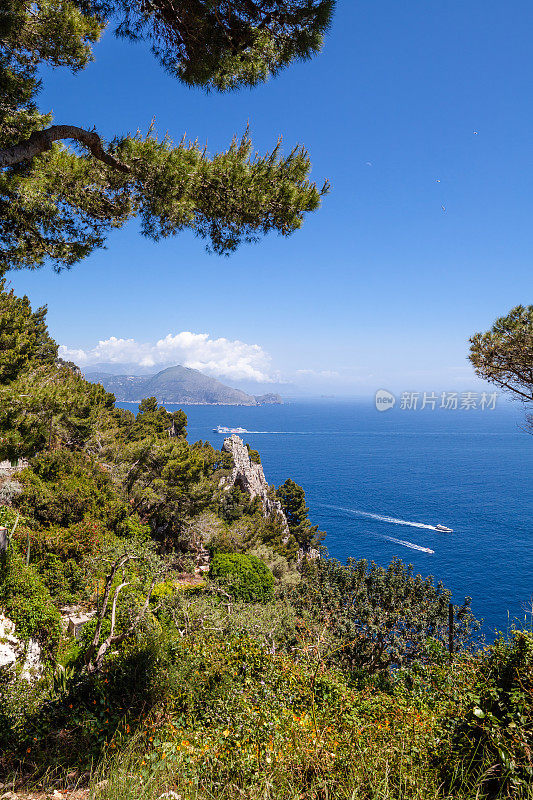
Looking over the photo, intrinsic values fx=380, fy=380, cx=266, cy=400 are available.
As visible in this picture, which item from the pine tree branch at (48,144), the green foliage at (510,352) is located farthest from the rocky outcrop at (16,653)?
the green foliage at (510,352)

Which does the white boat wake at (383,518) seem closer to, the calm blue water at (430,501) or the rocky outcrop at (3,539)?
the calm blue water at (430,501)

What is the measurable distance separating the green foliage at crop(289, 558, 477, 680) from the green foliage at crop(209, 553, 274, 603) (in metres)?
1.85

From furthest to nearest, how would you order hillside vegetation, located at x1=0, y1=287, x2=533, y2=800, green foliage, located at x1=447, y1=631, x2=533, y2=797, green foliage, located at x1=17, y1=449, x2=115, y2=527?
green foliage, located at x1=17, y1=449, x2=115, y2=527
hillside vegetation, located at x1=0, y1=287, x2=533, y2=800
green foliage, located at x1=447, y1=631, x2=533, y2=797

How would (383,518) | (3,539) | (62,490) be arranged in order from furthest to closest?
(383,518), (62,490), (3,539)

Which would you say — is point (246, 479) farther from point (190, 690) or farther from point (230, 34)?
point (230, 34)

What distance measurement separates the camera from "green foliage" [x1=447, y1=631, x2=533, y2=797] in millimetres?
2307

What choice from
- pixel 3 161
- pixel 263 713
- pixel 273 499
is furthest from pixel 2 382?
pixel 273 499

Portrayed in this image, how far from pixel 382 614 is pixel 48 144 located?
1762cm

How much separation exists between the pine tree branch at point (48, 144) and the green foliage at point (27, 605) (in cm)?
750

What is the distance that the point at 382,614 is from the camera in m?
15.4

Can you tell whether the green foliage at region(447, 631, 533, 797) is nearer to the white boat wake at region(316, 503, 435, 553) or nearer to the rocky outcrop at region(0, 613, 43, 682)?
the rocky outcrop at region(0, 613, 43, 682)

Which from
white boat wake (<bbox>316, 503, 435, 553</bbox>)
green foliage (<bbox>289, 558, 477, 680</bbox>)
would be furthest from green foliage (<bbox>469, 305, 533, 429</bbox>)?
white boat wake (<bbox>316, 503, 435, 553</bbox>)

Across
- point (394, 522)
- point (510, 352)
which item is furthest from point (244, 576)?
point (394, 522)

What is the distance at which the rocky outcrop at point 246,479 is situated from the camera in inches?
1471
